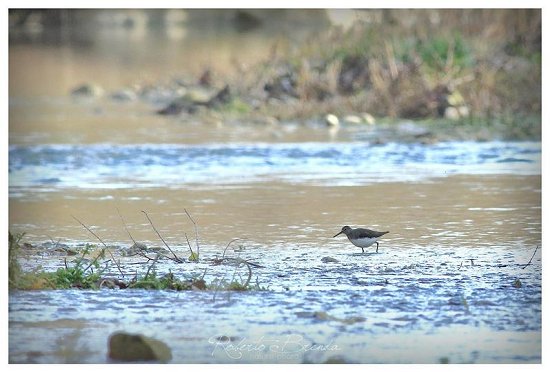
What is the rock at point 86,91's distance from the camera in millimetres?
25266

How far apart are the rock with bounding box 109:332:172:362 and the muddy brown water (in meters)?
0.07

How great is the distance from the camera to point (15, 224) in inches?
392

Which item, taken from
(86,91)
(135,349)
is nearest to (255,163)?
(135,349)

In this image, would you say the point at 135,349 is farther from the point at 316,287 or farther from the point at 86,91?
the point at 86,91

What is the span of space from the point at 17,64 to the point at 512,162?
1756 cm

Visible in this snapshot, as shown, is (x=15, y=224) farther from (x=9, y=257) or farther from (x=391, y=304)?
(x=391, y=304)

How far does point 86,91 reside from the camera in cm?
2547

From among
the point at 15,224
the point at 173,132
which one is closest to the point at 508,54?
the point at 173,132

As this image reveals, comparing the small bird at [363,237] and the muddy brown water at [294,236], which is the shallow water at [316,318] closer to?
the muddy brown water at [294,236]

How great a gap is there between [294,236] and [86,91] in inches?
661

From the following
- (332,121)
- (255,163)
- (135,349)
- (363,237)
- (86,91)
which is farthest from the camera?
(86,91)

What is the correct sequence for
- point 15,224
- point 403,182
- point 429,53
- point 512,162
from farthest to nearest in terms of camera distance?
point 429,53 → point 512,162 → point 403,182 → point 15,224

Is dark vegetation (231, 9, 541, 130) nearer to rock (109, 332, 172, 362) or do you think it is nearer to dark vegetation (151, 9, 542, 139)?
dark vegetation (151, 9, 542, 139)

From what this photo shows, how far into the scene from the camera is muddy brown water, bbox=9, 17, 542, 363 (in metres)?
6.37
